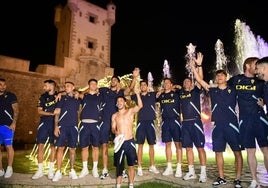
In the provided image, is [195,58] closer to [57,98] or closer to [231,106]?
[231,106]

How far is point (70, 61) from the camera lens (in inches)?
1112

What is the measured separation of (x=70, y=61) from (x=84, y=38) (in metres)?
5.52

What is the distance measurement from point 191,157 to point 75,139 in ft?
11.3

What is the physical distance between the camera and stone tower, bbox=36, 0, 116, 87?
3092 cm

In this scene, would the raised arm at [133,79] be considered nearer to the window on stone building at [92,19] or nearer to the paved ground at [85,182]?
the paved ground at [85,182]

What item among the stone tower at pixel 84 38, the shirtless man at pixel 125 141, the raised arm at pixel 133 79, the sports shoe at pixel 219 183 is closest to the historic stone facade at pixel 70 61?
the stone tower at pixel 84 38

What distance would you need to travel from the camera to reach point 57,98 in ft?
26.0

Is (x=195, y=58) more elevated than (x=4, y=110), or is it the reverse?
(x=195, y=58)

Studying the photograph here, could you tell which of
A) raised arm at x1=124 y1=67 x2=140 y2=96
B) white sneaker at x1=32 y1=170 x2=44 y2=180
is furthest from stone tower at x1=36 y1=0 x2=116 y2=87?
white sneaker at x1=32 y1=170 x2=44 y2=180

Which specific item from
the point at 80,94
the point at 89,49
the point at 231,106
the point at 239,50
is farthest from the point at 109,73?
the point at 231,106

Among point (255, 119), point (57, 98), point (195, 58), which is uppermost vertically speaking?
point (195, 58)

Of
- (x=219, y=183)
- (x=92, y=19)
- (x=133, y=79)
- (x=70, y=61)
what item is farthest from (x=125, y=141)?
(x=92, y=19)

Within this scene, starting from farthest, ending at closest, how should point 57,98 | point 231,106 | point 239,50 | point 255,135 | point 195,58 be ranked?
point 239,50
point 57,98
point 195,58
point 231,106
point 255,135

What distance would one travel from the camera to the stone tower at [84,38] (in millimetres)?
30922
